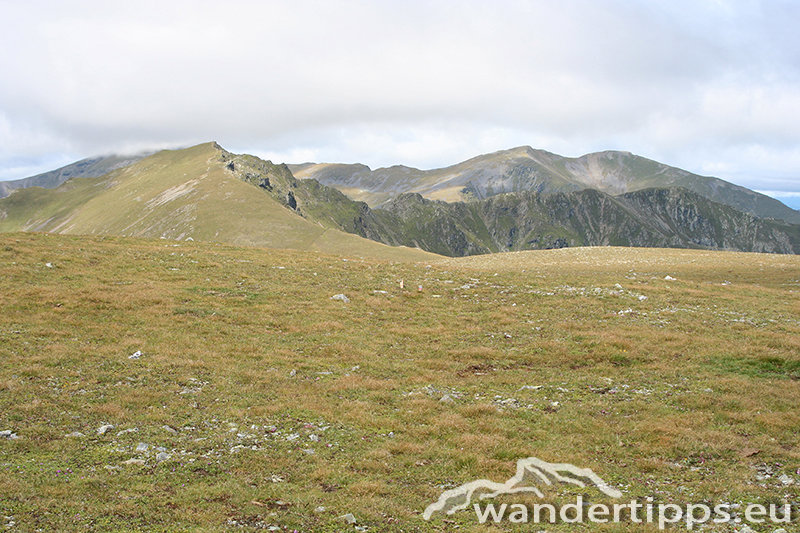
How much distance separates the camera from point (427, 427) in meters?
14.4

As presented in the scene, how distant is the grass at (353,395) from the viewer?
10.3m

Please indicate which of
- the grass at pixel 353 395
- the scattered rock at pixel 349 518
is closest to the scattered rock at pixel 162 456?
the grass at pixel 353 395

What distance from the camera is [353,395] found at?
17.0 metres

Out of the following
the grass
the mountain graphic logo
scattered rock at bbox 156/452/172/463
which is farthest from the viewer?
scattered rock at bbox 156/452/172/463

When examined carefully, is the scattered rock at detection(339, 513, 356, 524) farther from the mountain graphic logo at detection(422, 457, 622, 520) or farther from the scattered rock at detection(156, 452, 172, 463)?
the scattered rock at detection(156, 452, 172, 463)

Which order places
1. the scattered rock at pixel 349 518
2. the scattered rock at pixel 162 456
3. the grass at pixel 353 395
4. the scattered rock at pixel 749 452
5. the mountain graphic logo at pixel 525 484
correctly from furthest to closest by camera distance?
1. the scattered rock at pixel 749 452
2. the scattered rock at pixel 162 456
3. the mountain graphic logo at pixel 525 484
4. the grass at pixel 353 395
5. the scattered rock at pixel 349 518

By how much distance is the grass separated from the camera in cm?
1029

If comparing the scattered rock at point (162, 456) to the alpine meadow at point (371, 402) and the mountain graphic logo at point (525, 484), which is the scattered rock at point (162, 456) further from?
the mountain graphic logo at point (525, 484)

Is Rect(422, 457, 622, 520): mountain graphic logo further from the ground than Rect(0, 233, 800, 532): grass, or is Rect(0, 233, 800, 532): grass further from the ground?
Rect(0, 233, 800, 532): grass

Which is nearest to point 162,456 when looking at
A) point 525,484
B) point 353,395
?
point 353,395

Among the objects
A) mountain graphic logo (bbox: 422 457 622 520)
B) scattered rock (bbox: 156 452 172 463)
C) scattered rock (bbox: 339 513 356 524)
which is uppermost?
scattered rock (bbox: 156 452 172 463)

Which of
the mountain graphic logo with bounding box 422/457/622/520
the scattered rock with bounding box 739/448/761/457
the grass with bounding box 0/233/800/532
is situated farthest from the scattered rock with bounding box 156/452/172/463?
the scattered rock with bounding box 739/448/761/457

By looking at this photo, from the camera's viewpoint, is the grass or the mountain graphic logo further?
the mountain graphic logo

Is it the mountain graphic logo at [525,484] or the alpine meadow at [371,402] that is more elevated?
the alpine meadow at [371,402]
